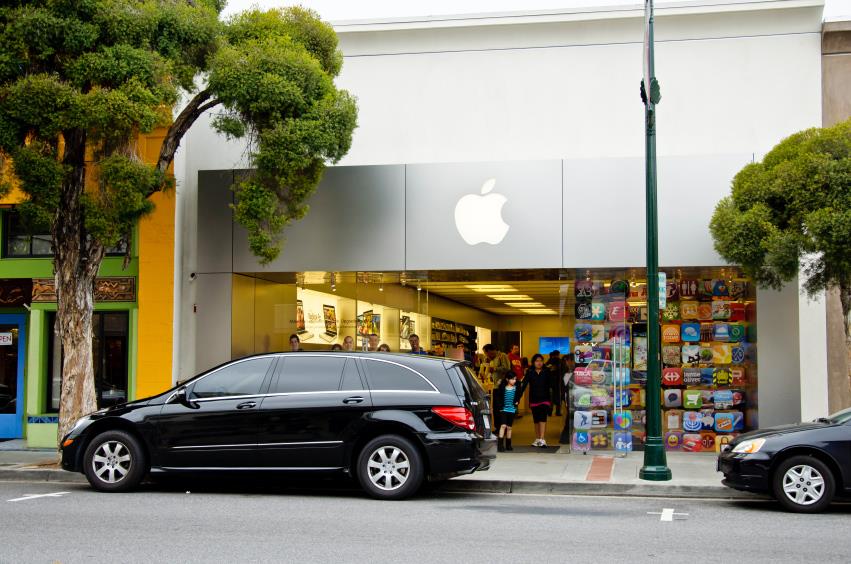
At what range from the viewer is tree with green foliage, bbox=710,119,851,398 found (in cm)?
1141

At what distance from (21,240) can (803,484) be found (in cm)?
1339

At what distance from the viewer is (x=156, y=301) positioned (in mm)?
15711

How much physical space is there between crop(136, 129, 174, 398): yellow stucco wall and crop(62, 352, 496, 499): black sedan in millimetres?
4568

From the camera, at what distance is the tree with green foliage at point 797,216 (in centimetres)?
1141

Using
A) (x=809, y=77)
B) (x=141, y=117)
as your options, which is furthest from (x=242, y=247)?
(x=809, y=77)

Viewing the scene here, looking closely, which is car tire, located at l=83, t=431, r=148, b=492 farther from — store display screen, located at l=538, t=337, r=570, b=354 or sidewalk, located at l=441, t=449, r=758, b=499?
store display screen, located at l=538, t=337, r=570, b=354

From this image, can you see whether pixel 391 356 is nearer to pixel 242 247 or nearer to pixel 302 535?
pixel 302 535

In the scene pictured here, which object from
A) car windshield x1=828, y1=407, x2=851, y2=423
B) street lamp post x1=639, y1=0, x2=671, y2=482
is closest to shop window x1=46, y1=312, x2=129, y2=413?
street lamp post x1=639, y1=0, x2=671, y2=482

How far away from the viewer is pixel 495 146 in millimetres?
15625

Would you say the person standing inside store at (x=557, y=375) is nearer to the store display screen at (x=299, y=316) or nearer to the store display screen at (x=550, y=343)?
the store display screen at (x=550, y=343)

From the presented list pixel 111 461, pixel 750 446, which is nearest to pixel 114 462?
pixel 111 461

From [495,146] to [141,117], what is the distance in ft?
19.9

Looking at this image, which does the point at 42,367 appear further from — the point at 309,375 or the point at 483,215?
the point at 483,215

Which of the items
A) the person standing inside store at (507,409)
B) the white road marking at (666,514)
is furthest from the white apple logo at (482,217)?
the white road marking at (666,514)
